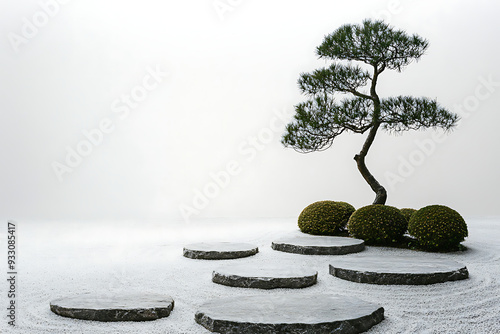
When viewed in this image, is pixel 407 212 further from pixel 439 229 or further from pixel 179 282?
pixel 179 282

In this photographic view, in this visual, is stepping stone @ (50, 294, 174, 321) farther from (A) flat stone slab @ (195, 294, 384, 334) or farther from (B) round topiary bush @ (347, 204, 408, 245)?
(B) round topiary bush @ (347, 204, 408, 245)

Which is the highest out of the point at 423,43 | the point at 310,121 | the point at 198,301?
the point at 423,43

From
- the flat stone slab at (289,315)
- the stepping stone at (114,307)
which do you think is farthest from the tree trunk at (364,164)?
the stepping stone at (114,307)

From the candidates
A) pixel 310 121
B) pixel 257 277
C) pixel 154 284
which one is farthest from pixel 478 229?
pixel 154 284

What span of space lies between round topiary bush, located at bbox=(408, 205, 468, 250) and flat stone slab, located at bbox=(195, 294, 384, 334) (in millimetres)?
2795

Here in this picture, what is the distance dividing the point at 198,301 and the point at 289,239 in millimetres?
2782

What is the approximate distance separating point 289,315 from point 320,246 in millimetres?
2716

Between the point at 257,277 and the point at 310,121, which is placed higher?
the point at 310,121

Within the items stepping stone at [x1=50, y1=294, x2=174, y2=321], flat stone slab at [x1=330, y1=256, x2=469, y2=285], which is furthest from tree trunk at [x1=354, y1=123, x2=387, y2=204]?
stepping stone at [x1=50, y1=294, x2=174, y2=321]

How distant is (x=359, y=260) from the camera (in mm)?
4816

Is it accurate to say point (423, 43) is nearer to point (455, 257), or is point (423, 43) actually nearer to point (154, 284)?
point (455, 257)

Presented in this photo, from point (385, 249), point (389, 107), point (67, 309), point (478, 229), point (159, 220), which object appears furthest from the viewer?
point (159, 220)

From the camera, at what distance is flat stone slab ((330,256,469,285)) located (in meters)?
4.06

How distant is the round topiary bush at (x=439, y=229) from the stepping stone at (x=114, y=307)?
11.8 ft
